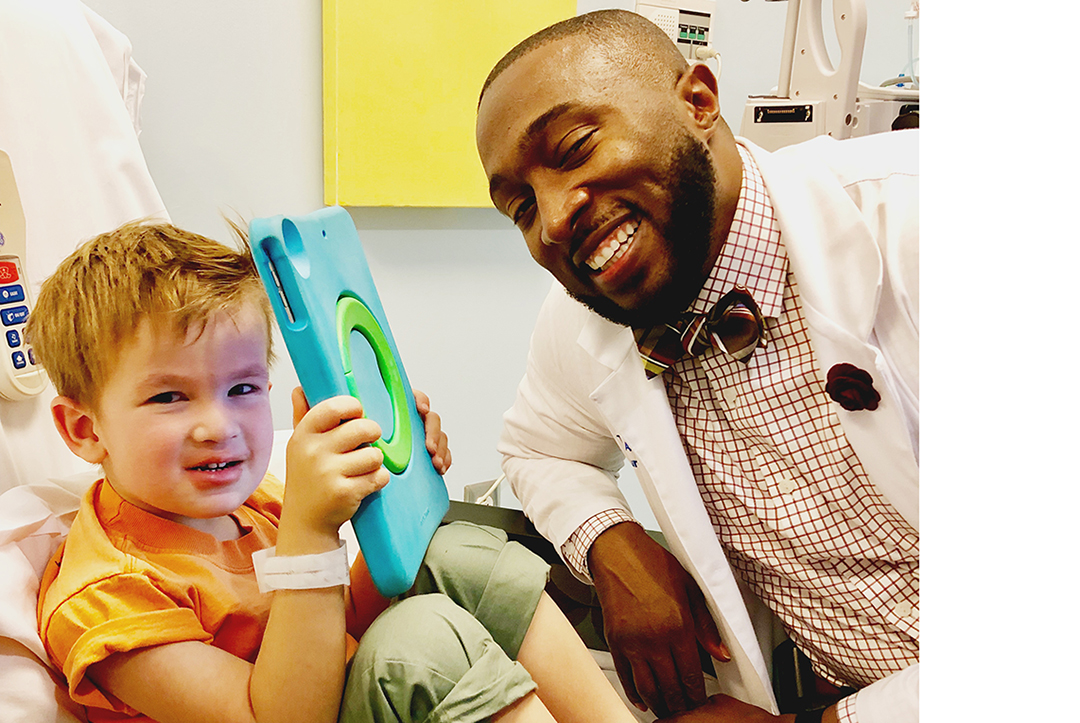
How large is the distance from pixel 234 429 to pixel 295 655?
0.22 m

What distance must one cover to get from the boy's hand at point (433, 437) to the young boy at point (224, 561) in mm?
92

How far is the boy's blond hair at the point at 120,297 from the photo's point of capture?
2.57 ft

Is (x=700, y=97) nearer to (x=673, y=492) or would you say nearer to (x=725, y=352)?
(x=725, y=352)

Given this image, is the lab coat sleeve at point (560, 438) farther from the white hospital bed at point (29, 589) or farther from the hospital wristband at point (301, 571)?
the white hospital bed at point (29, 589)

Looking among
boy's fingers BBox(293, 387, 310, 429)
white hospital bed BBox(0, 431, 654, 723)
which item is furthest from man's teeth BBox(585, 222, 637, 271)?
white hospital bed BBox(0, 431, 654, 723)

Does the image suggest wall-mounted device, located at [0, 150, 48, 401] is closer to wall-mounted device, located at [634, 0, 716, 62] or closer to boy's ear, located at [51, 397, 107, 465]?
boy's ear, located at [51, 397, 107, 465]

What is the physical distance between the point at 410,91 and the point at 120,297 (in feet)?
4.64

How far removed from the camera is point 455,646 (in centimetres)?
73

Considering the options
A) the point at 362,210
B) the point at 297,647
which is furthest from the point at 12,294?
the point at 362,210

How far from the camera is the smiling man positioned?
0.92 m
